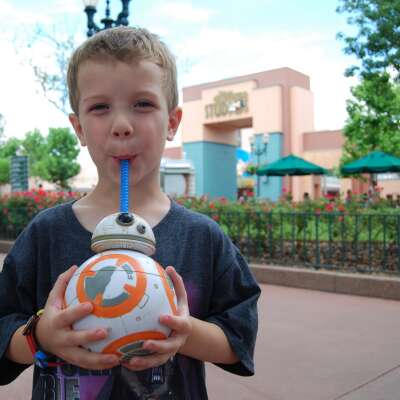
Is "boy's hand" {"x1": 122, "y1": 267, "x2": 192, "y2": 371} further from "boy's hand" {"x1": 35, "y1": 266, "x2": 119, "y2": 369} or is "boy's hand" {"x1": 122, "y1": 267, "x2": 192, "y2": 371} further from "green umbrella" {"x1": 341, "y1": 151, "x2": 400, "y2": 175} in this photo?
"green umbrella" {"x1": 341, "y1": 151, "x2": 400, "y2": 175}

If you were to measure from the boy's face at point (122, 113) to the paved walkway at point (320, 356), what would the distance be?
245 cm

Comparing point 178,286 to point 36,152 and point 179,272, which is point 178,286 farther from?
point 36,152

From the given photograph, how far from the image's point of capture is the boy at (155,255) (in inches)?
46.5

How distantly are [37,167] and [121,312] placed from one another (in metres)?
53.6

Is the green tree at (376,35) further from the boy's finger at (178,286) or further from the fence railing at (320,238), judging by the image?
the boy's finger at (178,286)

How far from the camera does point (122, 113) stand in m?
1.17

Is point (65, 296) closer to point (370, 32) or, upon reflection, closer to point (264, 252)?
point (264, 252)

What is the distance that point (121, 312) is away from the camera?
91 centimetres

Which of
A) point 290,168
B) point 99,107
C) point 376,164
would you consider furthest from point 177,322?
point 290,168

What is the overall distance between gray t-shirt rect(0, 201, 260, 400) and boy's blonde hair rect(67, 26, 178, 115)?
0.34m

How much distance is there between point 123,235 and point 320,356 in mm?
3465

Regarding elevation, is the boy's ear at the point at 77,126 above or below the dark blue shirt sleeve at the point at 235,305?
above

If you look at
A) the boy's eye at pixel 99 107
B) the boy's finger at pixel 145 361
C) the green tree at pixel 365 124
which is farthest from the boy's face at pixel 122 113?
the green tree at pixel 365 124

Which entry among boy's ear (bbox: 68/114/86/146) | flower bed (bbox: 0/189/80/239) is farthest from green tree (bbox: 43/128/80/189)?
boy's ear (bbox: 68/114/86/146)
